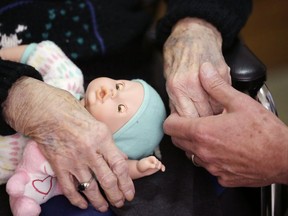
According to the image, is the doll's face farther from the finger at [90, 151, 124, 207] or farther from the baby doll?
the finger at [90, 151, 124, 207]

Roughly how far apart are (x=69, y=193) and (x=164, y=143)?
347 millimetres

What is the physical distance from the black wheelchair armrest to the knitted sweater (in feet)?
0.31

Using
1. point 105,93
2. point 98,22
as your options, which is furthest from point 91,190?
point 98,22

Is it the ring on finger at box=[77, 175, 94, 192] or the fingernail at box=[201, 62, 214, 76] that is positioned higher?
the fingernail at box=[201, 62, 214, 76]

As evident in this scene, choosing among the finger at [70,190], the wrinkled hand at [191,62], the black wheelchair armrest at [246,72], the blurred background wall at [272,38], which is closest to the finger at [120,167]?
the finger at [70,190]

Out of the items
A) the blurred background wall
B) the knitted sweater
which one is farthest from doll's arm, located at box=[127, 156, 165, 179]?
the blurred background wall

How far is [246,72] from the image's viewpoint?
3.40 feet

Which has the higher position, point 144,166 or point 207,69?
point 207,69

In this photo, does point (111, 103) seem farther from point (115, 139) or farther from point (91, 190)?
point (91, 190)

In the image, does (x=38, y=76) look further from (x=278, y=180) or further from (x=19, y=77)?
(x=278, y=180)

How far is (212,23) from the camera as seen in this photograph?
1174 mm

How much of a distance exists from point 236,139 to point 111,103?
317 mm

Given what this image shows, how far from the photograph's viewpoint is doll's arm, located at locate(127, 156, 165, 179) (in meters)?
0.92

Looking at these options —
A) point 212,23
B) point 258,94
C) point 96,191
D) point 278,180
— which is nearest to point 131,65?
point 212,23
